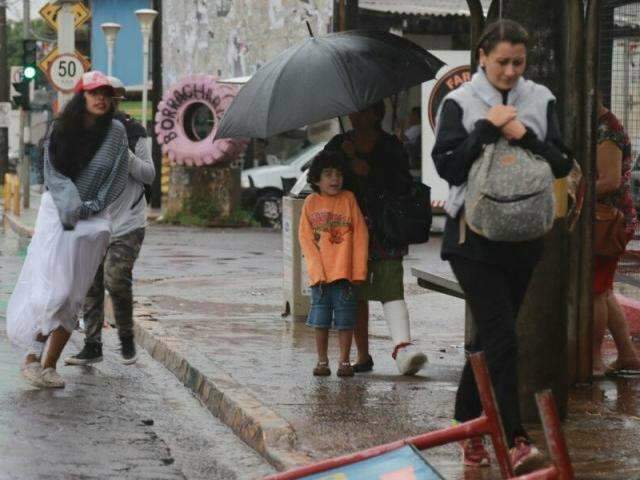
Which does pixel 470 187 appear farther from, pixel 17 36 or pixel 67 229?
pixel 17 36

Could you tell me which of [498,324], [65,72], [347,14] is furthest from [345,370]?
[65,72]

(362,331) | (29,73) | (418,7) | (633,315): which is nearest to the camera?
(362,331)

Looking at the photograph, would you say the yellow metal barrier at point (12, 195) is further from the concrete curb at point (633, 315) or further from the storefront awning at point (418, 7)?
the concrete curb at point (633, 315)

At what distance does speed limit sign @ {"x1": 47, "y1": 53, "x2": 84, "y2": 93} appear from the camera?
1029 inches

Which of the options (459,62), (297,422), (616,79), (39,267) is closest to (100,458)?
(297,422)

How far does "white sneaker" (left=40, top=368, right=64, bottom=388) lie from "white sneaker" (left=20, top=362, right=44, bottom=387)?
17 mm

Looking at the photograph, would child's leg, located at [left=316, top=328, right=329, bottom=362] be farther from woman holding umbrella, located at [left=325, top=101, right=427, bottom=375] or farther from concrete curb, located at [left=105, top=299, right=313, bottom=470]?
concrete curb, located at [left=105, top=299, right=313, bottom=470]

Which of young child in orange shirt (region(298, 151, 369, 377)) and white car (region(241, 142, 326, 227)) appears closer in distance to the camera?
young child in orange shirt (region(298, 151, 369, 377))

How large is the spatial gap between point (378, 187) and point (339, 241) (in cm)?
40

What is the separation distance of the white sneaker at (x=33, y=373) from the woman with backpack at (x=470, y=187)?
340 cm

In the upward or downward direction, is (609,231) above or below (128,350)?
above

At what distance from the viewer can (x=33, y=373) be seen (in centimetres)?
905

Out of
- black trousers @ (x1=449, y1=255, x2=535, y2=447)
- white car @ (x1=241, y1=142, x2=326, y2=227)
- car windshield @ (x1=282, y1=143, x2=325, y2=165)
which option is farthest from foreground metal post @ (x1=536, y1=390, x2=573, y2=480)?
white car @ (x1=241, y1=142, x2=326, y2=227)

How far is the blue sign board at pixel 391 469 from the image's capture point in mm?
4781
